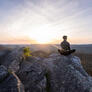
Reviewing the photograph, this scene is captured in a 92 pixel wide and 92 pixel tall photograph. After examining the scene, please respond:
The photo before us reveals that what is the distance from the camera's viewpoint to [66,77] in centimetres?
745

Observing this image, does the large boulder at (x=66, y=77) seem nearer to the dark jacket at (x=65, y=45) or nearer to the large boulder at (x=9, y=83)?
the dark jacket at (x=65, y=45)

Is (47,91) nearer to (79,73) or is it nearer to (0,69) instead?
(79,73)

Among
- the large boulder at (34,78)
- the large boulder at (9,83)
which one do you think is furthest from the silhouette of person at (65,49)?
the large boulder at (9,83)

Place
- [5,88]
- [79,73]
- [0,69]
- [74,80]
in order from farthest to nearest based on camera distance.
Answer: [79,73] → [74,80] → [0,69] → [5,88]

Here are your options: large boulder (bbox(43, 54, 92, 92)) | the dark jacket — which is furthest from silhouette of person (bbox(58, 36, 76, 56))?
large boulder (bbox(43, 54, 92, 92))

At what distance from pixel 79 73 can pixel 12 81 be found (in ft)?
14.7

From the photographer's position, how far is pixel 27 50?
1137 centimetres

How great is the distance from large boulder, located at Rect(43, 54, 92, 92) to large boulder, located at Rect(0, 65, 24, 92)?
2.25 m

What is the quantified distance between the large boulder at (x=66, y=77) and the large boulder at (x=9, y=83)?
7.37 feet

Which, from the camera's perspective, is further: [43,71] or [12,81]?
[43,71]

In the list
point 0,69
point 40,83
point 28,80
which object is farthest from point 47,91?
point 0,69

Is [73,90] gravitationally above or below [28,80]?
below

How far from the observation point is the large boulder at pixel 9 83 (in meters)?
5.52

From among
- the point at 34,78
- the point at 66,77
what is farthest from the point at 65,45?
the point at 34,78
